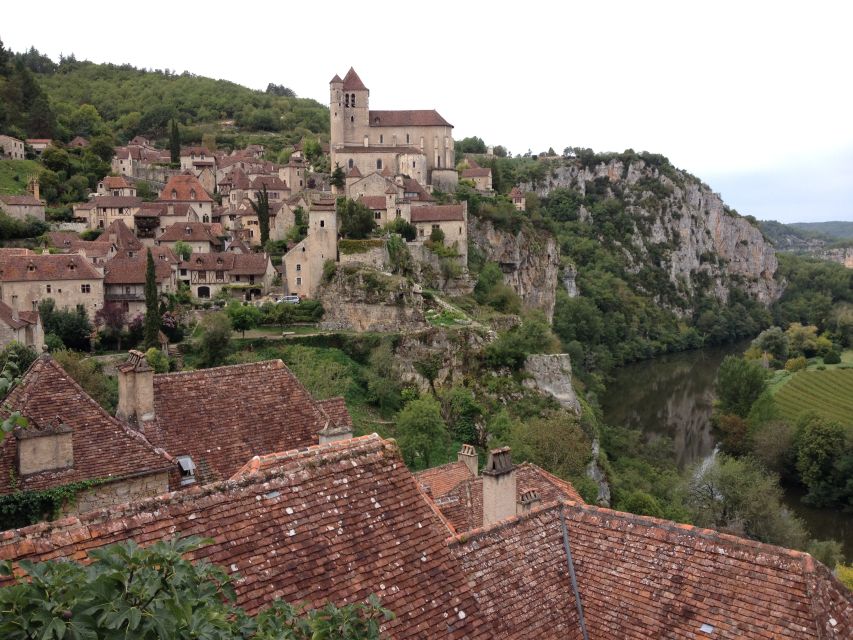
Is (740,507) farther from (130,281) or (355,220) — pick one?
(130,281)

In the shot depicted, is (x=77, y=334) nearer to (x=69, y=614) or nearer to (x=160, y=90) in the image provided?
(x=69, y=614)

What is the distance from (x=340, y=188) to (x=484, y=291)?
754 inches

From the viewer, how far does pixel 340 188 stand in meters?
70.8

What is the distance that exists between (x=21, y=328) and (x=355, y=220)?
86.7ft

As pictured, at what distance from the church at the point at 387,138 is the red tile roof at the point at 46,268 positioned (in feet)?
117

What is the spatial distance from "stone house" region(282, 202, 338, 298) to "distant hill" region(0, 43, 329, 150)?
6682cm

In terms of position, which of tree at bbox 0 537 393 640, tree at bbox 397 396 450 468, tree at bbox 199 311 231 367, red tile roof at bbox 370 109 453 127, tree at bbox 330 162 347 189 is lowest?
tree at bbox 397 396 450 468

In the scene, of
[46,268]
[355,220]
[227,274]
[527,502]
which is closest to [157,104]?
[227,274]

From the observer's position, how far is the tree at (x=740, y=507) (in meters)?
36.3

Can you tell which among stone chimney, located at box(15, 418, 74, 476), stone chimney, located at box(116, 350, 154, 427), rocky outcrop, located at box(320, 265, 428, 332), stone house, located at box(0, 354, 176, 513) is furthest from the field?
stone chimney, located at box(15, 418, 74, 476)

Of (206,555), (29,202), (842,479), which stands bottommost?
(842,479)

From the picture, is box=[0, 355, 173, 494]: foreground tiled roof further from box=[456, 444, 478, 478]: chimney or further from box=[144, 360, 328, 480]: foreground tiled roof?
box=[456, 444, 478, 478]: chimney

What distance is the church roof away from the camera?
3219 inches

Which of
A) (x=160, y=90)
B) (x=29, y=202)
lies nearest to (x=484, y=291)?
(x=29, y=202)
